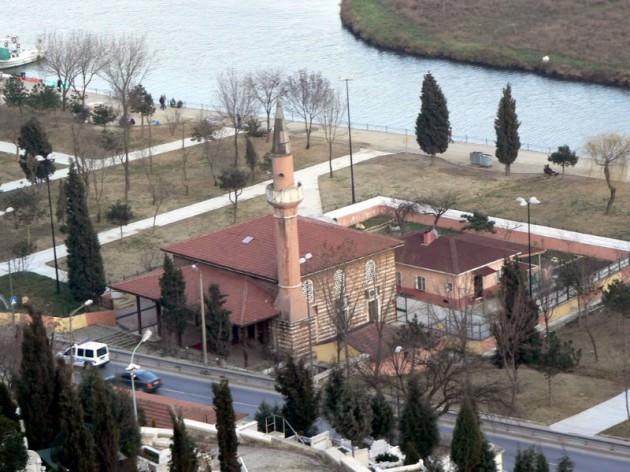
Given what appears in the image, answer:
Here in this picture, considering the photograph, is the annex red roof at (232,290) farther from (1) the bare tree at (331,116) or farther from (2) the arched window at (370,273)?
(1) the bare tree at (331,116)

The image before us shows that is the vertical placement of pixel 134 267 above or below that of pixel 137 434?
below

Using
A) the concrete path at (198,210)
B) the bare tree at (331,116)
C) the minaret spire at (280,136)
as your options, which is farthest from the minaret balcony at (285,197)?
the bare tree at (331,116)

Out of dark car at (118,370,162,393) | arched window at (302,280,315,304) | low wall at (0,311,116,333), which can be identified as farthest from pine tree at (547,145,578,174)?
dark car at (118,370,162,393)

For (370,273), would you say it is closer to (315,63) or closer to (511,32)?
(315,63)

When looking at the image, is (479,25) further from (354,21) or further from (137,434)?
(137,434)

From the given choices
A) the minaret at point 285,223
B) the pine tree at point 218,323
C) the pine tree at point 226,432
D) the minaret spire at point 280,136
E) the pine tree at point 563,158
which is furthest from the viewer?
the pine tree at point 563,158

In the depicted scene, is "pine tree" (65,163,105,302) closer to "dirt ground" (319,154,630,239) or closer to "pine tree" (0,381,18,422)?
"dirt ground" (319,154,630,239)

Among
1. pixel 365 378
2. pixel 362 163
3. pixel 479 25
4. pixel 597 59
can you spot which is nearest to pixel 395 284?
pixel 365 378
